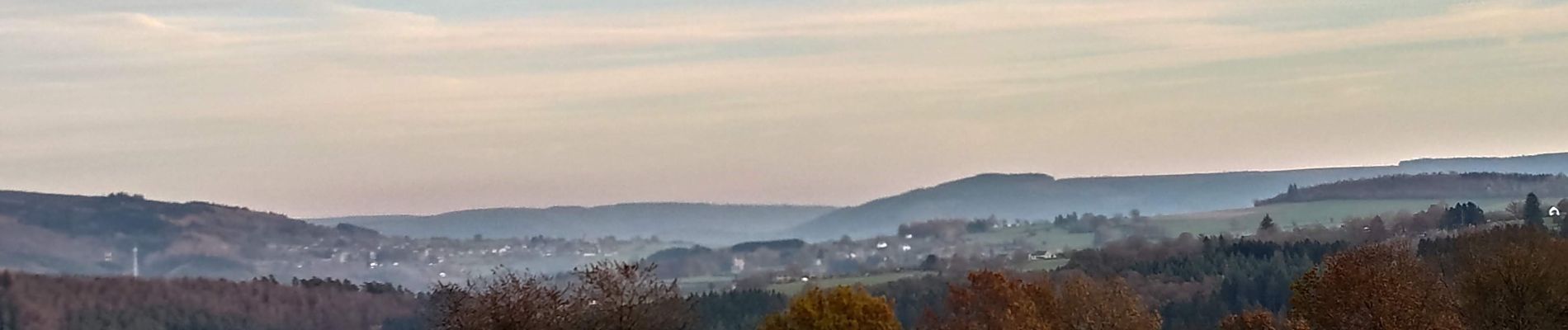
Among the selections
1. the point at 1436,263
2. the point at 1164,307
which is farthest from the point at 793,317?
the point at 1164,307

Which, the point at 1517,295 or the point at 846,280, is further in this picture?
the point at 846,280

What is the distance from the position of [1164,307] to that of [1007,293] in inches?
2552

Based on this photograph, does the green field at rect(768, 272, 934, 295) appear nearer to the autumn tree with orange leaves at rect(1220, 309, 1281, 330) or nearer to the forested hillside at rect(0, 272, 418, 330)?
the forested hillside at rect(0, 272, 418, 330)

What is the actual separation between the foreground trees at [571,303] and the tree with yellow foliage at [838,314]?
6.94 meters

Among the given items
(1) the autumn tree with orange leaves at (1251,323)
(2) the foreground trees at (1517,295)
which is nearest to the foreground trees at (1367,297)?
(1) the autumn tree with orange leaves at (1251,323)

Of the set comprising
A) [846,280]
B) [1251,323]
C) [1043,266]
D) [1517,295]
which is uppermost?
[1043,266]

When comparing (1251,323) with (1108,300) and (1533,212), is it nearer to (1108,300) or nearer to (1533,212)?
(1108,300)

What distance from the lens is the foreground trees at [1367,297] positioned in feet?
150

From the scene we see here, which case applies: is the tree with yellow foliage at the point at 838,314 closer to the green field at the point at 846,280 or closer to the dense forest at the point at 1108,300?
the dense forest at the point at 1108,300

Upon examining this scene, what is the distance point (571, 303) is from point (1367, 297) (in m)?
19.2

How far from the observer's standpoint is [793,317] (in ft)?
212

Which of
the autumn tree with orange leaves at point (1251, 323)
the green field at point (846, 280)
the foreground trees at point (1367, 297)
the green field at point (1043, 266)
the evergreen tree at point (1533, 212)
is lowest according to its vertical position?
the autumn tree with orange leaves at point (1251, 323)

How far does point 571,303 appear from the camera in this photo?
5350cm

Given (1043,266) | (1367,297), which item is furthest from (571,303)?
(1043,266)
